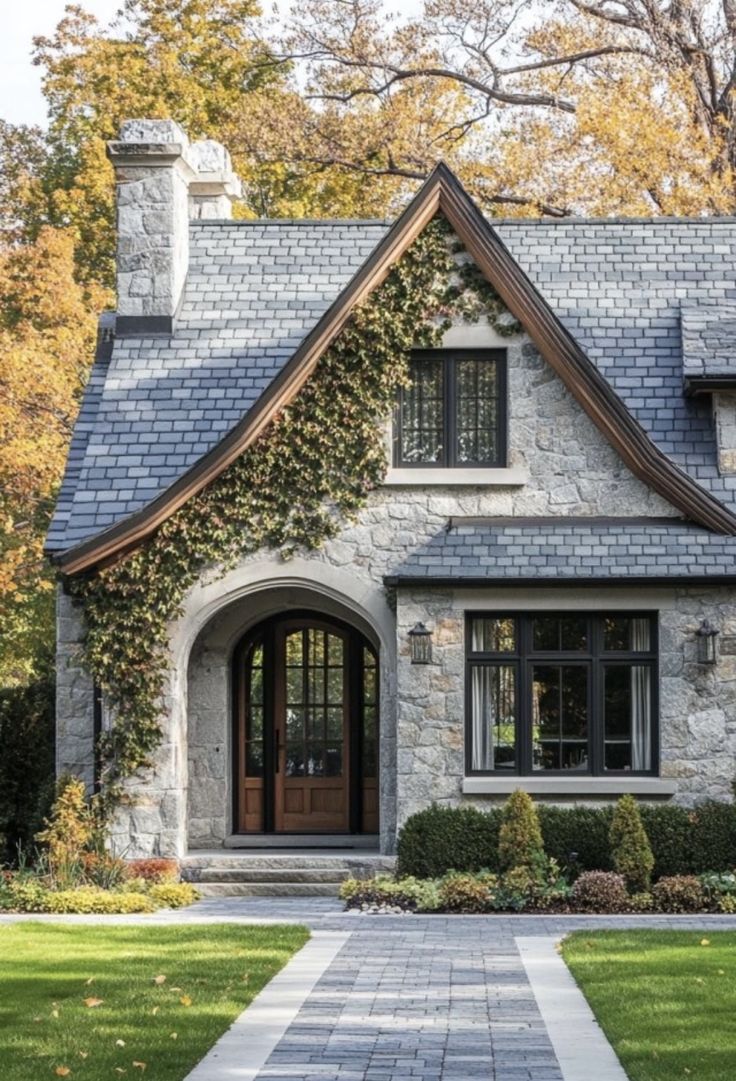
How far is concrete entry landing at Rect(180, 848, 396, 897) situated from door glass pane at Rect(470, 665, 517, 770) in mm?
1397

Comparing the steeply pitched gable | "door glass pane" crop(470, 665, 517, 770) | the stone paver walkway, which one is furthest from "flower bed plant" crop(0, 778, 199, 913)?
"door glass pane" crop(470, 665, 517, 770)

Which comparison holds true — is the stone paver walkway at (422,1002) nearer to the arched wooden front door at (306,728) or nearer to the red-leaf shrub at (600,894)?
the red-leaf shrub at (600,894)

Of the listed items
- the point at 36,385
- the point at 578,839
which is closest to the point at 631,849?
the point at 578,839

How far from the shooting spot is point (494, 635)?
1838 cm

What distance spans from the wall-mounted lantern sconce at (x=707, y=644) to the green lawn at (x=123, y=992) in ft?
17.8

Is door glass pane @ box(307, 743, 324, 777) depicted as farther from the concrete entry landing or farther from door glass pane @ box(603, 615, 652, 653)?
door glass pane @ box(603, 615, 652, 653)

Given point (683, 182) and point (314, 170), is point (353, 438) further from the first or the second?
point (314, 170)

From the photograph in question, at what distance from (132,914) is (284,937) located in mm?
2712

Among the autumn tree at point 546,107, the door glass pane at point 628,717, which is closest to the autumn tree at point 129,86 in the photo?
the autumn tree at point 546,107

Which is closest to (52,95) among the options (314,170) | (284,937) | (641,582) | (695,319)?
(314,170)

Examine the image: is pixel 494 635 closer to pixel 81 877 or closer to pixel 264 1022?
pixel 81 877

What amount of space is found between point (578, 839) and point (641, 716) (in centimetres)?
154

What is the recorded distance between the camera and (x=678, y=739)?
1788 centimetres

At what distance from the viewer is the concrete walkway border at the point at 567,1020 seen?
28.9 ft
